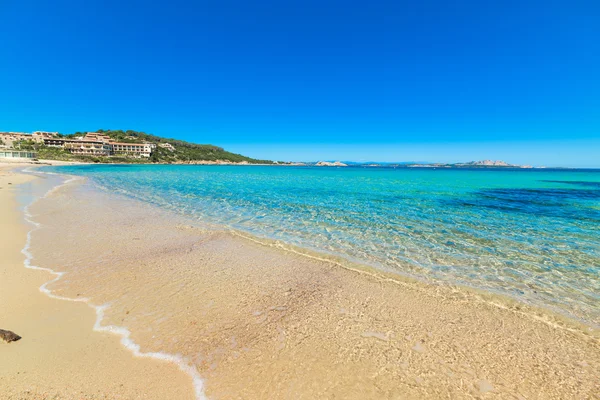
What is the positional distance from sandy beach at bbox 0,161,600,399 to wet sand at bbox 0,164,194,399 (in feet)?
0.05

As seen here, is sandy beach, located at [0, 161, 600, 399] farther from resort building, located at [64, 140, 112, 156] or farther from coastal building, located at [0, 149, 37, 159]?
resort building, located at [64, 140, 112, 156]

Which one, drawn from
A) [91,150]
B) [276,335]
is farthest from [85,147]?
[276,335]

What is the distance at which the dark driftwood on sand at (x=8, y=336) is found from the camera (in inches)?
133

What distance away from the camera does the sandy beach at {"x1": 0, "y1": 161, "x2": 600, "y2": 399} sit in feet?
9.66

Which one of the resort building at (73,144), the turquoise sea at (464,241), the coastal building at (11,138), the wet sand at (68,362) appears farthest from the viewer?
the resort building at (73,144)

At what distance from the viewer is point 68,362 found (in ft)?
10.2

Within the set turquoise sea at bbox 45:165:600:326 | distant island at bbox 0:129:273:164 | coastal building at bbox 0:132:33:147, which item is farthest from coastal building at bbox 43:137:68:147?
turquoise sea at bbox 45:165:600:326

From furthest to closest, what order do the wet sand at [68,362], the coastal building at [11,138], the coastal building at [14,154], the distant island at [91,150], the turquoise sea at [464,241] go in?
the coastal building at [11,138] → the distant island at [91,150] → the coastal building at [14,154] → the turquoise sea at [464,241] → the wet sand at [68,362]

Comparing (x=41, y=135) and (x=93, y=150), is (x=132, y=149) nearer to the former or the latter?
(x=93, y=150)

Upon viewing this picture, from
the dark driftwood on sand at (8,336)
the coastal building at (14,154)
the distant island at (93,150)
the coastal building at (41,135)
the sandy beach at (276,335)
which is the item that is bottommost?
the sandy beach at (276,335)

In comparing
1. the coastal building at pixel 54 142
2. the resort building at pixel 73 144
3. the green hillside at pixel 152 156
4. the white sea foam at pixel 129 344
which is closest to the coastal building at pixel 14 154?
the green hillside at pixel 152 156

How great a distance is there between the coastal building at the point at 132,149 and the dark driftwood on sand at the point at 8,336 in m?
162

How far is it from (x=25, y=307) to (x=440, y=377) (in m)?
6.05

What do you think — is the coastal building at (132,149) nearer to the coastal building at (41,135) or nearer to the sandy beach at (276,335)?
the coastal building at (41,135)
